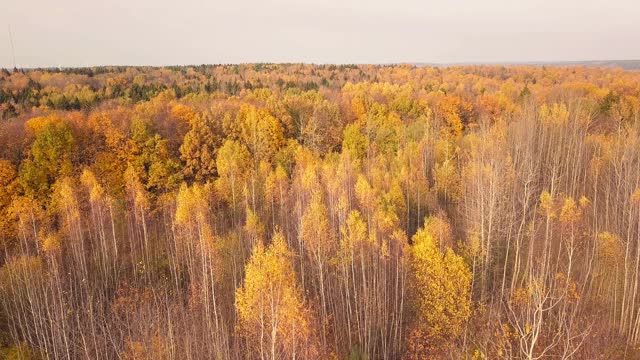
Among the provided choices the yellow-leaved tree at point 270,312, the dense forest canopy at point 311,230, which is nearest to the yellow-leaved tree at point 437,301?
the dense forest canopy at point 311,230

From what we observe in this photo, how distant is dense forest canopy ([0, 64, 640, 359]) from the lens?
845 inches

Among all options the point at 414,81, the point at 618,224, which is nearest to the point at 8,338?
the point at 618,224

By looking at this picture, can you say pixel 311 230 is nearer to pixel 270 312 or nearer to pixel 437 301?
pixel 437 301

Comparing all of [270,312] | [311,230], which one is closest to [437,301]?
[270,312]

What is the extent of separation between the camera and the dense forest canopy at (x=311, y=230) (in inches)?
845

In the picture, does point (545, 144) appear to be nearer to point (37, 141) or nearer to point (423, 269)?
point (423, 269)

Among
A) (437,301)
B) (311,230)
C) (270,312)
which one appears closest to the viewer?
(270,312)

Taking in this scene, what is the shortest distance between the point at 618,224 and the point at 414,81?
2792 inches

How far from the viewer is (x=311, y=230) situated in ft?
99.8

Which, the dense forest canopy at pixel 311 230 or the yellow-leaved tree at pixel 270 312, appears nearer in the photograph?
the yellow-leaved tree at pixel 270 312

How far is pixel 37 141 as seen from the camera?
39.7 metres

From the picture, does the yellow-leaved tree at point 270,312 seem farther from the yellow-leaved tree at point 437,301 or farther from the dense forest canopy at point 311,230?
the yellow-leaved tree at point 437,301

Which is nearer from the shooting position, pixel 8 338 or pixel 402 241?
pixel 8 338

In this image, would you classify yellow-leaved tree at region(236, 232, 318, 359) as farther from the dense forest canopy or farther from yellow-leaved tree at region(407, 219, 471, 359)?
yellow-leaved tree at region(407, 219, 471, 359)
